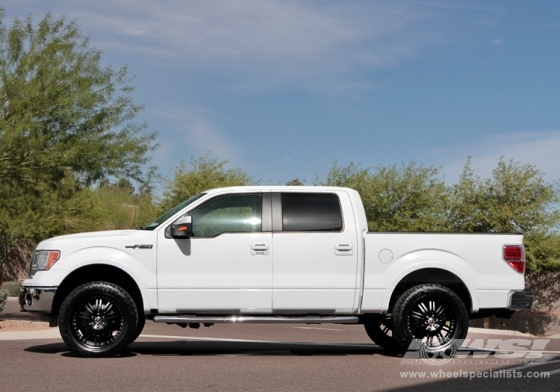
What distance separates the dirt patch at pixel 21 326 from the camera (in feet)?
62.2

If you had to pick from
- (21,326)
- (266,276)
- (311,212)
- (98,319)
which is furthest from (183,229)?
(21,326)

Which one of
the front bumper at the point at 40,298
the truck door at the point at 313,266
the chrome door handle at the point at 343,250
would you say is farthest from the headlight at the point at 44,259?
the chrome door handle at the point at 343,250

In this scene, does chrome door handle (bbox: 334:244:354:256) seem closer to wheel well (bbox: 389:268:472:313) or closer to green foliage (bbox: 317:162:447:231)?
wheel well (bbox: 389:268:472:313)

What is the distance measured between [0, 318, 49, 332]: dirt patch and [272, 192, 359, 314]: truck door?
9.87 m

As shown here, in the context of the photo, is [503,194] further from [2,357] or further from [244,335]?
[2,357]

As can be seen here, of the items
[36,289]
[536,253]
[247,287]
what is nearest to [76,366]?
[36,289]

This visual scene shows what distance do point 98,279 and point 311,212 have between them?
3.02 m

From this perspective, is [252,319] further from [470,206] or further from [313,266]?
[470,206]

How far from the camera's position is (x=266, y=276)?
36.2 feet

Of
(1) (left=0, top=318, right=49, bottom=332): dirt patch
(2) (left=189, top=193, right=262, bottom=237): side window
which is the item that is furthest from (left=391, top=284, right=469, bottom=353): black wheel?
(1) (left=0, top=318, right=49, bottom=332): dirt patch

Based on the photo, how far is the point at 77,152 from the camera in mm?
19031

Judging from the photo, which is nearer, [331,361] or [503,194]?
[331,361]

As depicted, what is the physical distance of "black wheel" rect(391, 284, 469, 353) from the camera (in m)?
11.0

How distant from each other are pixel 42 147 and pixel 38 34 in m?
3.12
